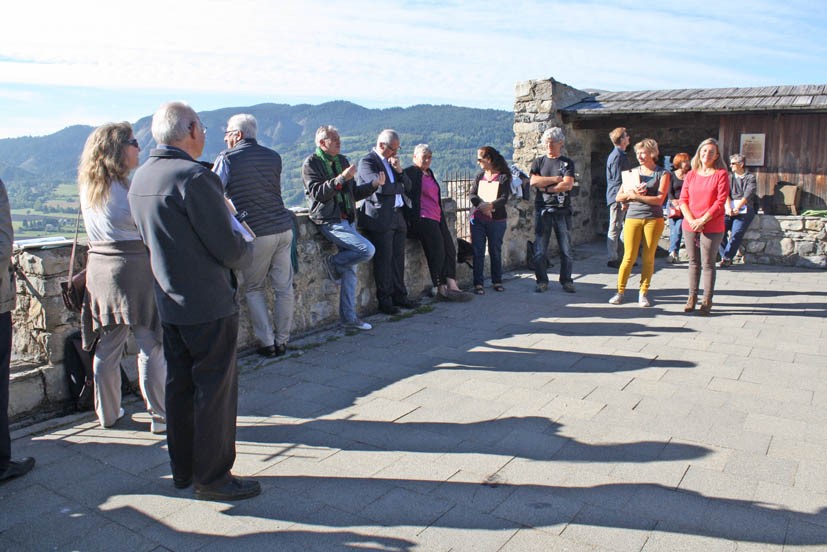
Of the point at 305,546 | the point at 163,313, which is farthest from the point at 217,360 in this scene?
the point at 305,546

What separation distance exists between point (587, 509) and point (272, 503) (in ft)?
4.85

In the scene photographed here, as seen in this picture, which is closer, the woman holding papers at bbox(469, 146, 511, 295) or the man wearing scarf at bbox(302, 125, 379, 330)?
the man wearing scarf at bbox(302, 125, 379, 330)

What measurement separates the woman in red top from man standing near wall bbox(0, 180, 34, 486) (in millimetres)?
Answer: 5945

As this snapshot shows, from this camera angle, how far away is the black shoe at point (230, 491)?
310cm

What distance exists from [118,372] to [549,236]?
5371 mm

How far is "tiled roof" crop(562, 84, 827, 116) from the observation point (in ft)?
32.7

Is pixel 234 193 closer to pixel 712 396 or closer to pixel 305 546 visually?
pixel 305 546

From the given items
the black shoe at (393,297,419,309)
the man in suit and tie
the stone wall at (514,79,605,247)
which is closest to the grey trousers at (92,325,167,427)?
the man in suit and tie

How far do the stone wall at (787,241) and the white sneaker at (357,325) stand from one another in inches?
285

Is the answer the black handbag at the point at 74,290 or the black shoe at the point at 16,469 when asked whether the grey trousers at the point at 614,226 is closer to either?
the black handbag at the point at 74,290

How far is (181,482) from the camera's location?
10.7ft

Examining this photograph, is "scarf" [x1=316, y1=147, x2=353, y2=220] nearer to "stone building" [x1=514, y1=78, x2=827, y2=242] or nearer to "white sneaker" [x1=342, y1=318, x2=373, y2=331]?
"white sneaker" [x1=342, y1=318, x2=373, y2=331]

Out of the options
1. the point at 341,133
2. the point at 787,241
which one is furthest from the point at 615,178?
the point at 341,133

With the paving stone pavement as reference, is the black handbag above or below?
above
